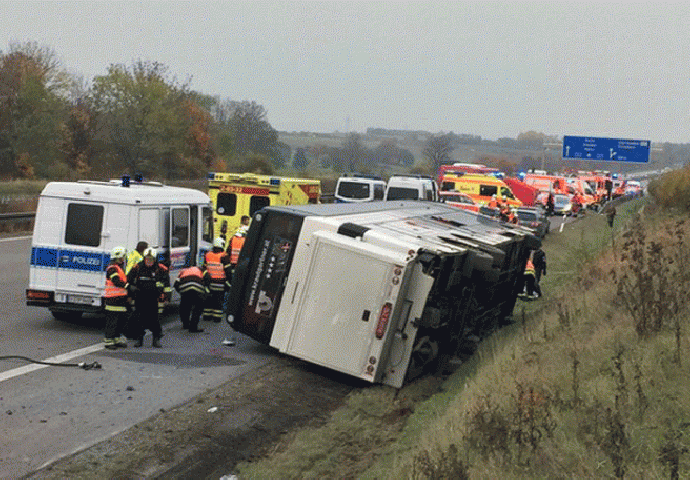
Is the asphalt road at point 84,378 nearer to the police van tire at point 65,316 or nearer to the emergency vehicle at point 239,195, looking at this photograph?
the police van tire at point 65,316

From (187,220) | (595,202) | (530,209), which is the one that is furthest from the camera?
(595,202)

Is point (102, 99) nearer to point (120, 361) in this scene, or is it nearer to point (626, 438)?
point (120, 361)

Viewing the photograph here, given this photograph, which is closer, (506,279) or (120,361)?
(120,361)

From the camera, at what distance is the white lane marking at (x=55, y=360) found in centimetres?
1120

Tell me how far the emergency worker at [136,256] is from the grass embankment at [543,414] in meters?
4.14

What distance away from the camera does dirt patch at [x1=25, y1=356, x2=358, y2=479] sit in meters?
8.12

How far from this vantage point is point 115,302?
13047 mm

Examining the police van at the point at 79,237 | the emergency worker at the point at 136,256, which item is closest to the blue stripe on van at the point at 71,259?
the police van at the point at 79,237

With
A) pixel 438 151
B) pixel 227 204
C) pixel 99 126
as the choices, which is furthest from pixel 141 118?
pixel 438 151

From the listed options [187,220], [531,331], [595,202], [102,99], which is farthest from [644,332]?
[102,99]

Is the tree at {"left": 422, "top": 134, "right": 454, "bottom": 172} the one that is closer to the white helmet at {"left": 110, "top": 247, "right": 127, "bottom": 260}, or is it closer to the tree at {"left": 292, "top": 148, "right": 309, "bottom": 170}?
the tree at {"left": 292, "top": 148, "right": 309, "bottom": 170}

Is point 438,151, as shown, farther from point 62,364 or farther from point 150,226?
point 62,364

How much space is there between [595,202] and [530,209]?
1094 inches

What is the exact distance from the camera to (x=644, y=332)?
9.74 metres
